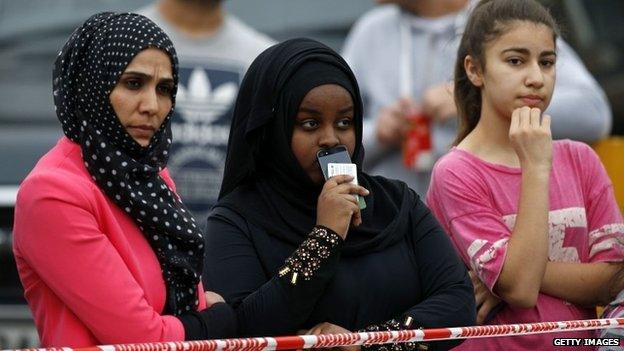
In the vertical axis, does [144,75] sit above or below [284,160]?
above

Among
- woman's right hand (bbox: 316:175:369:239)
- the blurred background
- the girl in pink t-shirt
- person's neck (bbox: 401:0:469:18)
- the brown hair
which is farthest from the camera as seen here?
the blurred background

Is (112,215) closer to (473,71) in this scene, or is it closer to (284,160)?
(284,160)

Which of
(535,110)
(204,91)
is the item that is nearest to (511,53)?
(535,110)

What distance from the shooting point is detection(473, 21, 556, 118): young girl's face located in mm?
4285

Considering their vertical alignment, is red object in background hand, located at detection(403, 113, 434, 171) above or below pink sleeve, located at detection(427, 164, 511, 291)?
below

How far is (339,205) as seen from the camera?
3.70m

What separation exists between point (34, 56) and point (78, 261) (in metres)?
3.60

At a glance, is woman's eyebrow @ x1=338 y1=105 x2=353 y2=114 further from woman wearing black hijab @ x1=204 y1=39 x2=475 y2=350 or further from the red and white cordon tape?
the red and white cordon tape

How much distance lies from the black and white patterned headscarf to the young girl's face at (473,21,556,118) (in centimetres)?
107

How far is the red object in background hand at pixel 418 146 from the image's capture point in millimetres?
6141

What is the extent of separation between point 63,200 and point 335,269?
689 mm

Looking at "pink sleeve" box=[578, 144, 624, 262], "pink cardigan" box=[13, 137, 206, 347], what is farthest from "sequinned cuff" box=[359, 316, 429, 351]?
"pink sleeve" box=[578, 144, 624, 262]

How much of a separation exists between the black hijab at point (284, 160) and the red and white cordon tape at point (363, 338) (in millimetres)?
267

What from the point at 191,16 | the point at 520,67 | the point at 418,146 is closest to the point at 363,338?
the point at 520,67
